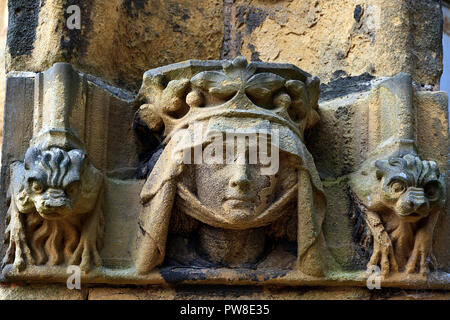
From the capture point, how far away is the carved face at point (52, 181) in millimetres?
2781

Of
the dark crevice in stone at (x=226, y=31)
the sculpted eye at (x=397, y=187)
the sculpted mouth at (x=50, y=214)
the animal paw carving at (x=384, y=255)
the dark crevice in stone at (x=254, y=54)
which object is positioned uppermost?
the dark crevice in stone at (x=226, y=31)

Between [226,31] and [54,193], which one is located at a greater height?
[226,31]

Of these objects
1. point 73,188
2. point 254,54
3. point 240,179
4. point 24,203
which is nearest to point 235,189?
point 240,179

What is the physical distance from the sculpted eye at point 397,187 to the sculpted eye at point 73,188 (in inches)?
34.1

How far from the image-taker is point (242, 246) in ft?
9.82

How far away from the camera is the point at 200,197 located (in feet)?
9.57

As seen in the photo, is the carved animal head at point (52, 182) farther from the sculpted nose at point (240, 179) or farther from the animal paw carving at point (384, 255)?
the animal paw carving at point (384, 255)

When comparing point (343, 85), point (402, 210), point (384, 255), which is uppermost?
point (343, 85)

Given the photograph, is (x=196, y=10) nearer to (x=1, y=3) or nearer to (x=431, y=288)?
Result: (x=1, y=3)

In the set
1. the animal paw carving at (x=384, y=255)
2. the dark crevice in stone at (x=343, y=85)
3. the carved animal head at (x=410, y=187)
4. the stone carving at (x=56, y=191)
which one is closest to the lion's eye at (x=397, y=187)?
the carved animal head at (x=410, y=187)

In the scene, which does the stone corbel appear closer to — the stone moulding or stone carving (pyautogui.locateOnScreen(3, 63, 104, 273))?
the stone moulding

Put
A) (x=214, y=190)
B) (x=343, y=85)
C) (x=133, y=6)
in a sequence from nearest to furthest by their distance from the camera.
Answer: (x=214, y=190) < (x=343, y=85) < (x=133, y=6)

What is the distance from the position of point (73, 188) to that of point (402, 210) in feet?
2.97

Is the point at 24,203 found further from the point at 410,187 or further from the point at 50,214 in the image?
the point at 410,187
